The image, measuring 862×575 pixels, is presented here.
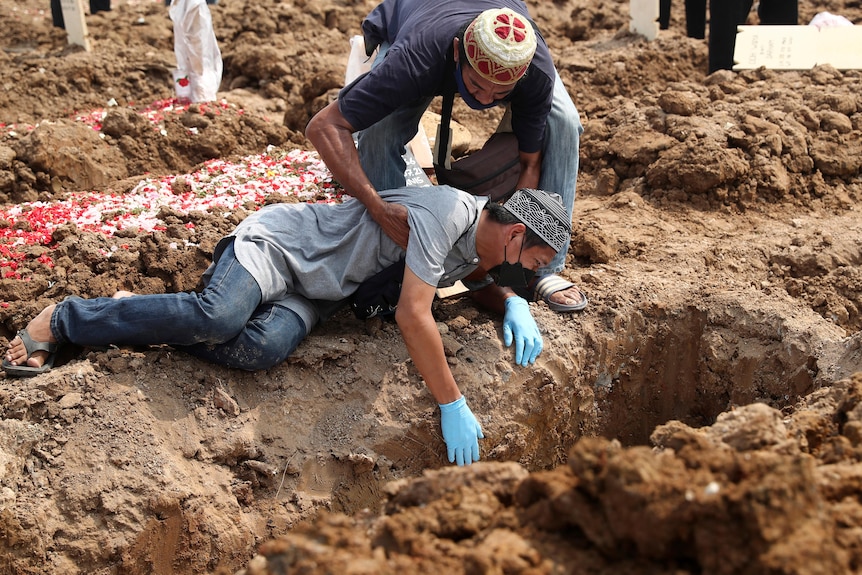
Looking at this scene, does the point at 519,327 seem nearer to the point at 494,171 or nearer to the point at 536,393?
the point at 536,393

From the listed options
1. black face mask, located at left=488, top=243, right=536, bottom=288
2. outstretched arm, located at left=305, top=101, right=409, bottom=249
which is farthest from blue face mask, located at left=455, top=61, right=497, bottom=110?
black face mask, located at left=488, top=243, right=536, bottom=288

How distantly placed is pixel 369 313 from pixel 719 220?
2222 mm

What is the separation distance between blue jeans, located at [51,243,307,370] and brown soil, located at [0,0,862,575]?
0.11m

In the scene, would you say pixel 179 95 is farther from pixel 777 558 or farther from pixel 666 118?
→ pixel 777 558

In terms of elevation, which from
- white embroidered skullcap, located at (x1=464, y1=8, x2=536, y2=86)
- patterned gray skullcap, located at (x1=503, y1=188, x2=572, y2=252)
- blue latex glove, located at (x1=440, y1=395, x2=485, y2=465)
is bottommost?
blue latex glove, located at (x1=440, y1=395, x2=485, y2=465)

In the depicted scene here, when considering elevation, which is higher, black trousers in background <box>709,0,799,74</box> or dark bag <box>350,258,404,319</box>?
black trousers in background <box>709,0,799,74</box>

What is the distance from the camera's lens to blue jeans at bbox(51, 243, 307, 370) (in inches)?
118

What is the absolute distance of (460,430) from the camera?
10.2 ft

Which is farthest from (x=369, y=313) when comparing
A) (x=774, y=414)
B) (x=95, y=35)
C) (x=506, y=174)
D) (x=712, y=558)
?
(x=95, y=35)

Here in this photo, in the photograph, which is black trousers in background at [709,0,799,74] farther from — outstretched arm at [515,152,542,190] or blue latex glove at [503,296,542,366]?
blue latex glove at [503,296,542,366]

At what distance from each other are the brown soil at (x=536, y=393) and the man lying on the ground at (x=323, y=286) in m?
0.12

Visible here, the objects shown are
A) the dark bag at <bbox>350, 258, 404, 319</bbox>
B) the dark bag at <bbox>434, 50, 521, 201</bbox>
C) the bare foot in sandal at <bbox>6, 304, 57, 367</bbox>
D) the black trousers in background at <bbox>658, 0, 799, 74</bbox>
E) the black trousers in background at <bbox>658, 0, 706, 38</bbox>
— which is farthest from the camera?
the black trousers in background at <bbox>658, 0, 706, 38</bbox>

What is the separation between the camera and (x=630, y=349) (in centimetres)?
364

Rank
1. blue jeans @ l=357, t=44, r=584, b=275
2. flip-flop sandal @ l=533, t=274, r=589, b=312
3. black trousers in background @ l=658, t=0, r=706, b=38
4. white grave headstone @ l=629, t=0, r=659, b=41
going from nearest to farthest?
flip-flop sandal @ l=533, t=274, r=589, b=312 < blue jeans @ l=357, t=44, r=584, b=275 < black trousers in background @ l=658, t=0, r=706, b=38 < white grave headstone @ l=629, t=0, r=659, b=41
